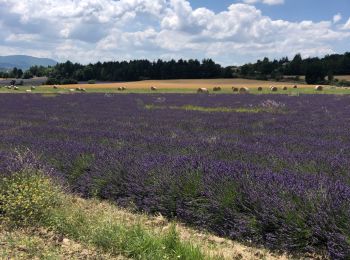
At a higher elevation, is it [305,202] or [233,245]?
[305,202]

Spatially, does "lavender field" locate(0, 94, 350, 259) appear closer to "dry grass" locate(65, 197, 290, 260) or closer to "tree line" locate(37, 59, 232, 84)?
"dry grass" locate(65, 197, 290, 260)

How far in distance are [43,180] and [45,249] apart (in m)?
1.36

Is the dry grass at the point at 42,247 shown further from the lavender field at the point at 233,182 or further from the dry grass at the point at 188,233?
the lavender field at the point at 233,182

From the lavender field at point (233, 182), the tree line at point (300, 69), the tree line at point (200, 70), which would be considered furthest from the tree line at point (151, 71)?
the lavender field at point (233, 182)

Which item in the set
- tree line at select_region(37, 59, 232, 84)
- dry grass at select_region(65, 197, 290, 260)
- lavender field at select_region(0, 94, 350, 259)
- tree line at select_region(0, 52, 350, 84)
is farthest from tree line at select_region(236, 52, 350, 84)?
dry grass at select_region(65, 197, 290, 260)

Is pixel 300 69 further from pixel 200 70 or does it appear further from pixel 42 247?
pixel 42 247

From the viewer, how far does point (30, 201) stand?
5148 mm

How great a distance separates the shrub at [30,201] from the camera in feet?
16.5

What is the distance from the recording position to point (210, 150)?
7.89m

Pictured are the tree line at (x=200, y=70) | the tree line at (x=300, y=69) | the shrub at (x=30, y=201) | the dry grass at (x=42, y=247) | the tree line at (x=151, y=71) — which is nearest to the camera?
the dry grass at (x=42, y=247)

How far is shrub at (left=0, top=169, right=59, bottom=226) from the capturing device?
198 inches

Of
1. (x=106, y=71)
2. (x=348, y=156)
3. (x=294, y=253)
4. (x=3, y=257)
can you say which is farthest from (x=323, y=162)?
(x=106, y=71)

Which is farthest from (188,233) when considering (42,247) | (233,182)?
(42,247)

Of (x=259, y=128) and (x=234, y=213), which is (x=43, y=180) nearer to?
(x=234, y=213)
